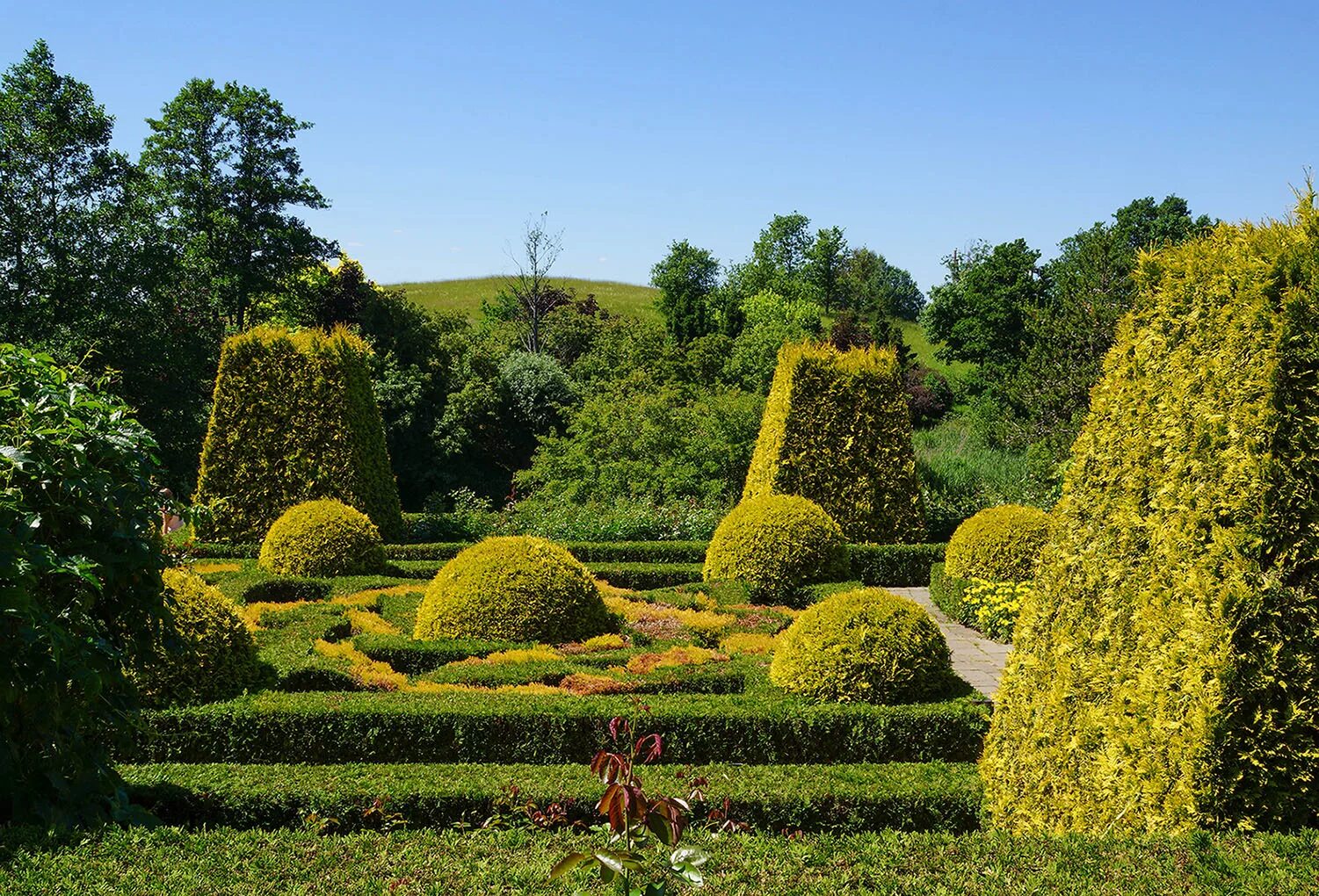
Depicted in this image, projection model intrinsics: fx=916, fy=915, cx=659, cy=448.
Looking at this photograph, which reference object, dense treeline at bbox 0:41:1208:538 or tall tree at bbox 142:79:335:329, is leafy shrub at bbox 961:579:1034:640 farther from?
tall tree at bbox 142:79:335:329

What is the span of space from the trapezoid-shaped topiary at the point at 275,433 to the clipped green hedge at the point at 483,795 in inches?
350

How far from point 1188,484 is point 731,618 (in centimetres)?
602

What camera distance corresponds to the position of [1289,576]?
11.9 ft

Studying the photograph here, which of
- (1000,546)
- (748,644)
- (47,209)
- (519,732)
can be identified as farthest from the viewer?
(47,209)

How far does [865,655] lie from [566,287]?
178 feet

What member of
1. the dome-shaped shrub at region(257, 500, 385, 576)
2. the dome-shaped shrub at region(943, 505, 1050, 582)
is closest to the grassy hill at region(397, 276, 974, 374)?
the dome-shaped shrub at region(943, 505, 1050, 582)

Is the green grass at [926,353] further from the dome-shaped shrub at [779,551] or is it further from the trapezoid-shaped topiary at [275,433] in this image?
the trapezoid-shaped topiary at [275,433]

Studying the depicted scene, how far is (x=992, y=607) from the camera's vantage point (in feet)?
33.5

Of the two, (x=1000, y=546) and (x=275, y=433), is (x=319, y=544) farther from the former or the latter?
(x=1000, y=546)

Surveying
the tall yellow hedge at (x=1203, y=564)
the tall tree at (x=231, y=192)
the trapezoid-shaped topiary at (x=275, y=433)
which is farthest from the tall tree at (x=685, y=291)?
the tall yellow hedge at (x=1203, y=564)

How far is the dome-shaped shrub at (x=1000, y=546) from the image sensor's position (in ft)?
37.4

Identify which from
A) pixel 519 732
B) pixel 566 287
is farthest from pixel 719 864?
pixel 566 287

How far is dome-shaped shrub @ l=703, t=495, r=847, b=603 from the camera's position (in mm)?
11023

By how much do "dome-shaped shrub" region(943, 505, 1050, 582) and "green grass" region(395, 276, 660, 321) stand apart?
1840 inches
